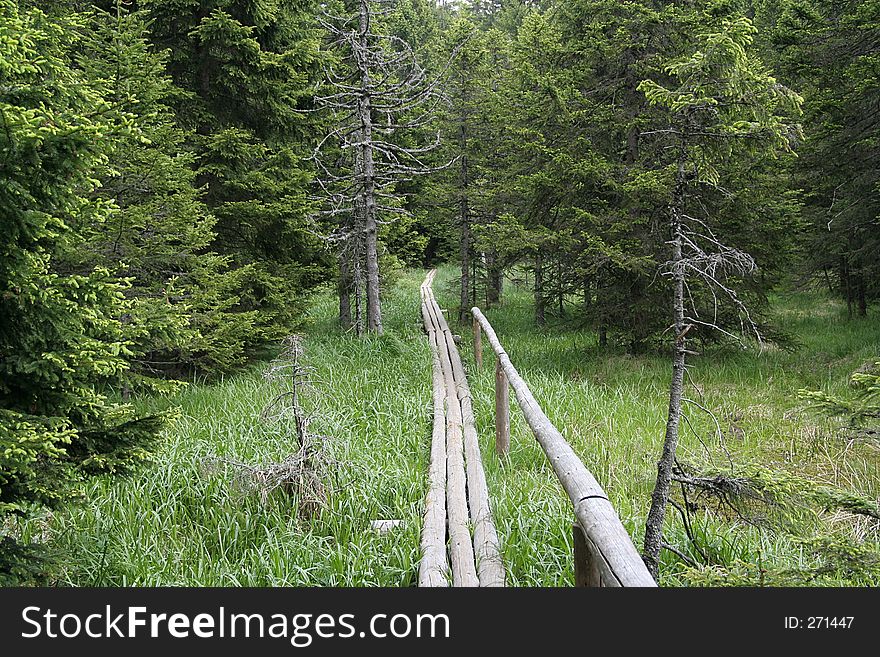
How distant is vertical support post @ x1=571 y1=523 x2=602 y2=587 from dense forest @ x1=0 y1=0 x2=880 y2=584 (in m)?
0.44

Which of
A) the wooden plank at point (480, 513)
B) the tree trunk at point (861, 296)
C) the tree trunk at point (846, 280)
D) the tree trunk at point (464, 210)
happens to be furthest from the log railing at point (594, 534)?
the tree trunk at point (464, 210)

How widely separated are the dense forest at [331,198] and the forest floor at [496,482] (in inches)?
9.2

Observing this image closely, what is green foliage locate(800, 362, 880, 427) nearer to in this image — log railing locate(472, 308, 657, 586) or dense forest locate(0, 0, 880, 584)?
dense forest locate(0, 0, 880, 584)

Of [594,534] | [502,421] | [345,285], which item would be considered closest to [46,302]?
[594,534]

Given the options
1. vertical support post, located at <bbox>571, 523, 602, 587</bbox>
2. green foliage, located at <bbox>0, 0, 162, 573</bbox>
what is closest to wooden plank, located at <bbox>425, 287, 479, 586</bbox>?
vertical support post, located at <bbox>571, 523, 602, 587</bbox>

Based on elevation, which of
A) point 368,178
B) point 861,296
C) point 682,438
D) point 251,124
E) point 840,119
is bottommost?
point 682,438

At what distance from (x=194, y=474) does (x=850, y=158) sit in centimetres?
1215

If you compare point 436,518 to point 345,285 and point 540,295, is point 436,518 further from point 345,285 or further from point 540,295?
point 345,285

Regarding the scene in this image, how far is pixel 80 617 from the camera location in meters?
3.01

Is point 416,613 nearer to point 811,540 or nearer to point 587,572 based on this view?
point 587,572

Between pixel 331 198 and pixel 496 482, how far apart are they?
9652 millimetres

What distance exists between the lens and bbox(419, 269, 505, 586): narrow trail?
3.91 metres

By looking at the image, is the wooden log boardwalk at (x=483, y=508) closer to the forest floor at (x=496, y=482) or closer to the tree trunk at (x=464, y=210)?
the forest floor at (x=496, y=482)

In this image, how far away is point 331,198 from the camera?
13633mm
